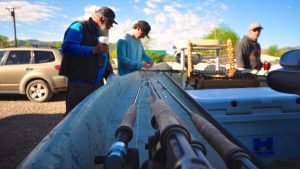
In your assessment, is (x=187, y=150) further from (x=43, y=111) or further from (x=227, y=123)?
(x=43, y=111)

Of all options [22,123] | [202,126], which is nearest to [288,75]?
[202,126]

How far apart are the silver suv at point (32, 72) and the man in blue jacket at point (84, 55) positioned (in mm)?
7920

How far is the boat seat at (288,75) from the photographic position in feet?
6.79

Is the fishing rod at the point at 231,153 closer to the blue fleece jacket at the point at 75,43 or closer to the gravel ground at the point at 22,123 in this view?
the blue fleece jacket at the point at 75,43

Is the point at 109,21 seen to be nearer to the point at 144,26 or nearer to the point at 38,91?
the point at 144,26

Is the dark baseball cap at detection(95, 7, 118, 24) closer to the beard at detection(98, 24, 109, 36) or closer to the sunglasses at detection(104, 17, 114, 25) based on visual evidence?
the sunglasses at detection(104, 17, 114, 25)

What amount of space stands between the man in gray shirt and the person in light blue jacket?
7.18ft

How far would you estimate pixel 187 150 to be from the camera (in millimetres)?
881

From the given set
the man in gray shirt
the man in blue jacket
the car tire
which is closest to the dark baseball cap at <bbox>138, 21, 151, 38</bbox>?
the man in blue jacket

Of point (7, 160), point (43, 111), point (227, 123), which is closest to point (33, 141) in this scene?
point (7, 160)

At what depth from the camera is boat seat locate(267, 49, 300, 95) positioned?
2.07 m

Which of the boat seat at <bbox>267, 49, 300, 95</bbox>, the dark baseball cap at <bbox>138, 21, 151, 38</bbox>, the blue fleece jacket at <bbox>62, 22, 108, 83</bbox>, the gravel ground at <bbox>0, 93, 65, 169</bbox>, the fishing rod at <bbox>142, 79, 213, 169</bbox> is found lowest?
the gravel ground at <bbox>0, 93, 65, 169</bbox>

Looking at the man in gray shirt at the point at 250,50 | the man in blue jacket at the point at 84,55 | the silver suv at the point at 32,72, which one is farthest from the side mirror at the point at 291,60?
the silver suv at the point at 32,72

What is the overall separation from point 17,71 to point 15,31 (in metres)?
42.3
